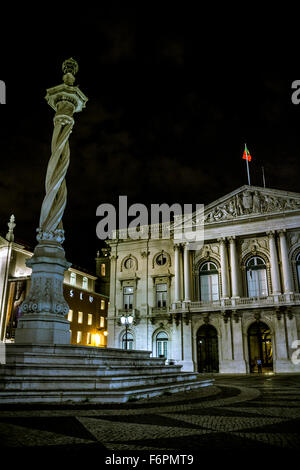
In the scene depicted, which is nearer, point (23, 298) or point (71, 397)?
point (71, 397)

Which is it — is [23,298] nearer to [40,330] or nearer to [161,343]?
[161,343]

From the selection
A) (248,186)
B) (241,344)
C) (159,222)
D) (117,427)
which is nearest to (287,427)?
(117,427)

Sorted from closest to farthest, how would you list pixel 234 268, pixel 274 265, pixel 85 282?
pixel 274 265 → pixel 234 268 → pixel 85 282

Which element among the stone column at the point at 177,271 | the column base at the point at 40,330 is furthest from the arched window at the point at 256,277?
the column base at the point at 40,330

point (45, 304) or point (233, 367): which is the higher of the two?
point (45, 304)

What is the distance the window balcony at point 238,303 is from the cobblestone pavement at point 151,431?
81.4ft

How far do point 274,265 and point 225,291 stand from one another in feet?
16.2

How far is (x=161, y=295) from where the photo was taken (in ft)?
124

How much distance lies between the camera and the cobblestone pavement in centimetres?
425

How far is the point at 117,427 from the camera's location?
18.7ft

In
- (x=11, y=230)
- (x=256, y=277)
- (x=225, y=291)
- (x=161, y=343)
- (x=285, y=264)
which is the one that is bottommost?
(x=161, y=343)

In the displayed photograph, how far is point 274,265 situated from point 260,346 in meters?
7.19

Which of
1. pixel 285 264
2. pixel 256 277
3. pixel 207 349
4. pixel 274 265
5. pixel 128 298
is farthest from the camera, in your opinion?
pixel 128 298

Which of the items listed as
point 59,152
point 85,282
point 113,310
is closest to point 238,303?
point 113,310
